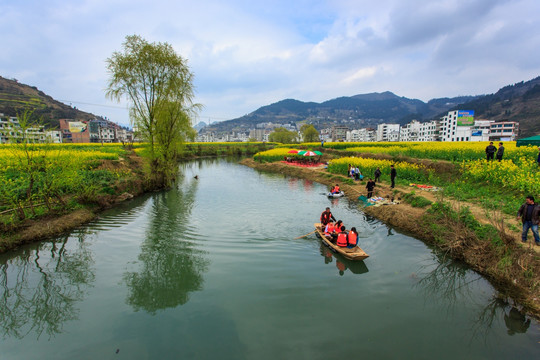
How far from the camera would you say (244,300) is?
797 cm

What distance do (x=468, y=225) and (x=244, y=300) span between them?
9.71 m

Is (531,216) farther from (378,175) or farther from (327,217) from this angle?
(378,175)

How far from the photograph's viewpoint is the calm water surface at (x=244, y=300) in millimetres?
6277

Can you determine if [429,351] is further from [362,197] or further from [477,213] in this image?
[362,197]

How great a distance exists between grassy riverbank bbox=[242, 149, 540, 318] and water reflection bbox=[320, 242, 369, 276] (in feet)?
11.9

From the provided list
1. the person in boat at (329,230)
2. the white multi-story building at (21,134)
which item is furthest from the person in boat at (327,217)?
the white multi-story building at (21,134)

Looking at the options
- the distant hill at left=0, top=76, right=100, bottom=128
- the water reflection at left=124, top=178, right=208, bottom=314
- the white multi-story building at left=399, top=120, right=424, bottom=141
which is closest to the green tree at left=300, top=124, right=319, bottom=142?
the white multi-story building at left=399, top=120, right=424, bottom=141

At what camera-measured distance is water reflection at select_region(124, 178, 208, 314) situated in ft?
27.0

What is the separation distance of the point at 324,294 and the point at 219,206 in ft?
38.6

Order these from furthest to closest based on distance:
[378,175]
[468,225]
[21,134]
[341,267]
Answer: [378,175] → [21,134] → [468,225] → [341,267]

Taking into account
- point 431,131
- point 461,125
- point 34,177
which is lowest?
point 34,177

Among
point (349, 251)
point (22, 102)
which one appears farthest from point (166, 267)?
point (22, 102)

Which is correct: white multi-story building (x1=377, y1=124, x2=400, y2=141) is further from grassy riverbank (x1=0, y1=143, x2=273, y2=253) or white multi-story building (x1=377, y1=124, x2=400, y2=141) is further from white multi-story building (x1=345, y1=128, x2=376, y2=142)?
grassy riverbank (x1=0, y1=143, x2=273, y2=253)

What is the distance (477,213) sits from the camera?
12133mm
